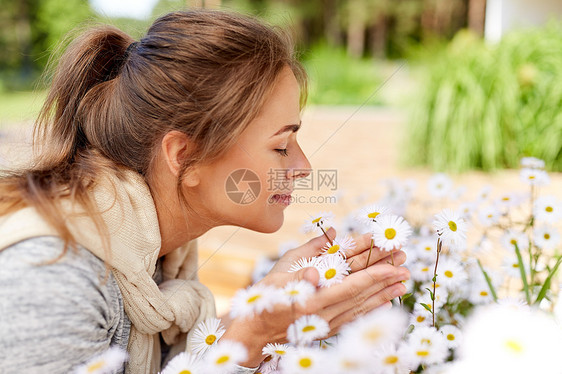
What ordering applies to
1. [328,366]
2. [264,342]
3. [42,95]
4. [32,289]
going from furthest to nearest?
[42,95], [264,342], [32,289], [328,366]

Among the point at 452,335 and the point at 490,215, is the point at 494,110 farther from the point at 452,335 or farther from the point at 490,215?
the point at 452,335

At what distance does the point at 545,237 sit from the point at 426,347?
63 centimetres

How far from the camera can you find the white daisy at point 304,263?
90 centimetres

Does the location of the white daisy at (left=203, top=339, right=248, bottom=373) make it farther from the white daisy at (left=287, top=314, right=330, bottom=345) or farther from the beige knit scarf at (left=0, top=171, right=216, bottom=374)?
the beige knit scarf at (left=0, top=171, right=216, bottom=374)

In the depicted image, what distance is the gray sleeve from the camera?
0.76 meters

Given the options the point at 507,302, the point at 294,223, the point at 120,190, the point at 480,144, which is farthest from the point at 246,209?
the point at 480,144

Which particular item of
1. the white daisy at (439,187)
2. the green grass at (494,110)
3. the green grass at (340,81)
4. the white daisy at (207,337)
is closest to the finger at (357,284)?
the white daisy at (207,337)

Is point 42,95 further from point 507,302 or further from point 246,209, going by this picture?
point 507,302

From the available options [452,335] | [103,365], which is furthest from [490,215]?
[103,365]

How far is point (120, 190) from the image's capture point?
3.21 ft

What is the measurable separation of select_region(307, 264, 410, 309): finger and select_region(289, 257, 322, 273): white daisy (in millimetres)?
74

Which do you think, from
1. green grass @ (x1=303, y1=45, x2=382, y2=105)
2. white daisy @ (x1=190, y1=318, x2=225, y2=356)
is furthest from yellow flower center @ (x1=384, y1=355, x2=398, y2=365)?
green grass @ (x1=303, y1=45, x2=382, y2=105)

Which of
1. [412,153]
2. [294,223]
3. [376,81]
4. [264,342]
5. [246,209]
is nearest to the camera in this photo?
[264,342]

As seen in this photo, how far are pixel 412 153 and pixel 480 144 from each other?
0.56 metres
